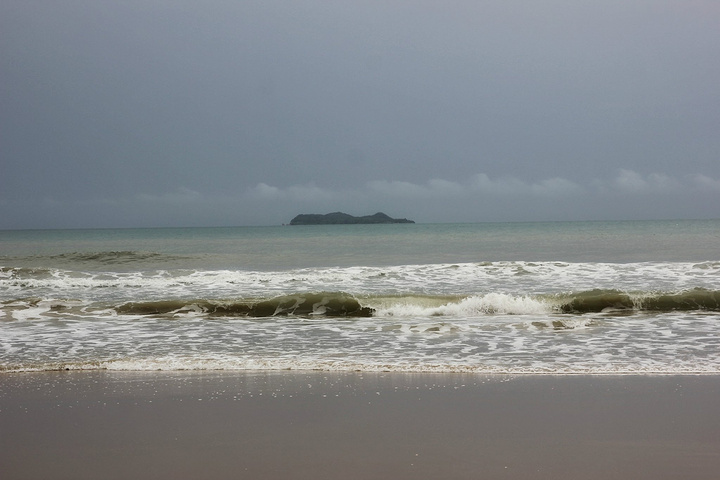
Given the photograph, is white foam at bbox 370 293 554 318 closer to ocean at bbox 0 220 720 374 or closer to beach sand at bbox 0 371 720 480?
ocean at bbox 0 220 720 374

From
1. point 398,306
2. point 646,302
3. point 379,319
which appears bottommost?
point 379,319

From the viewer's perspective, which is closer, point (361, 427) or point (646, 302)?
point (361, 427)

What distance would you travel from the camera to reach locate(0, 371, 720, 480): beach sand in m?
4.38

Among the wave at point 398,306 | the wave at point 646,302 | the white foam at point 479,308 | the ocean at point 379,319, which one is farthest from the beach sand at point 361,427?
the wave at point 646,302

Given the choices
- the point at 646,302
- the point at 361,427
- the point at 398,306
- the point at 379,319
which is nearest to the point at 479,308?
the point at 398,306

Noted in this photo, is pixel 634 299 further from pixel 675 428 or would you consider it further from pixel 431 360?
pixel 675 428

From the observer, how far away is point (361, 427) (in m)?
5.30

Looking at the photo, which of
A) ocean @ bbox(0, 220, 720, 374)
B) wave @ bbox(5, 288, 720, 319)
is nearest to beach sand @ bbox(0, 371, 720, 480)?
ocean @ bbox(0, 220, 720, 374)

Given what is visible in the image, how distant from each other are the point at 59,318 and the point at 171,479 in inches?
392

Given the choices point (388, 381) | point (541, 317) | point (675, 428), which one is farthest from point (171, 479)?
point (541, 317)

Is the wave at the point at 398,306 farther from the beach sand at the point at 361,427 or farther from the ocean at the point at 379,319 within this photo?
the beach sand at the point at 361,427

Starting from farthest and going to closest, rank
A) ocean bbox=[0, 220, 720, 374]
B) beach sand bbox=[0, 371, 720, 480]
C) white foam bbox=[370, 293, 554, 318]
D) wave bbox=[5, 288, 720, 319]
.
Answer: wave bbox=[5, 288, 720, 319] → white foam bbox=[370, 293, 554, 318] → ocean bbox=[0, 220, 720, 374] → beach sand bbox=[0, 371, 720, 480]

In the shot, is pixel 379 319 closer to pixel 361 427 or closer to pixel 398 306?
pixel 398 306

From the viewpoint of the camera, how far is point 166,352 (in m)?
8.99
